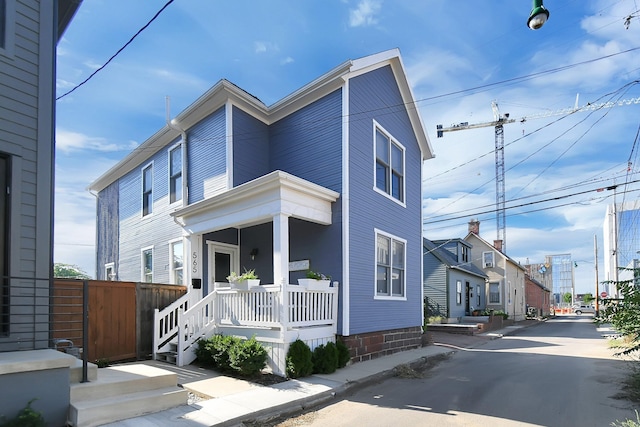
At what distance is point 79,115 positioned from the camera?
10.5m

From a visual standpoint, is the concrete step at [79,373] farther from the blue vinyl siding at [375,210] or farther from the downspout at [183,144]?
the downspout at [183,144]

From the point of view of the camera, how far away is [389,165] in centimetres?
1202

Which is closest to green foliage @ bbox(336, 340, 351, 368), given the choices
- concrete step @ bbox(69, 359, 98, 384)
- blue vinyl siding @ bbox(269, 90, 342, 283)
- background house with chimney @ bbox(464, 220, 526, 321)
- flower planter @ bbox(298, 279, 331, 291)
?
flower planter @ bbox(298, 279, 331, 291)

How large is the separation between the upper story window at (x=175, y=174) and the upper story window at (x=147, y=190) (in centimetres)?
156

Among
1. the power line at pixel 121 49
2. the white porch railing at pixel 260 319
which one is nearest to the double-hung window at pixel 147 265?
the white porch railing at pixel 260 319

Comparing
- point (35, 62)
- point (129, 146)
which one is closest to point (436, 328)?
point (129, 146)

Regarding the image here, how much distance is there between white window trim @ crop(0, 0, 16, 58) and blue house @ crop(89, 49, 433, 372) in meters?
4.30

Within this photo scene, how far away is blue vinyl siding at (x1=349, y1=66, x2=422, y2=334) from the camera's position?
388 inches

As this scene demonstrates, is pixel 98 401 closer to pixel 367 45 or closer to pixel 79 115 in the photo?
pixel 79 115

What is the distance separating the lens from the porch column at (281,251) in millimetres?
7941

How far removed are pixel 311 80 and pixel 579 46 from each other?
6.42 m

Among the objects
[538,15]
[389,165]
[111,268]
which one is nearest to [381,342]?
[389,165]

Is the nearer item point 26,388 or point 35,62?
point 26,388

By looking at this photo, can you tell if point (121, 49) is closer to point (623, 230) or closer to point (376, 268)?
point (376, 268)
